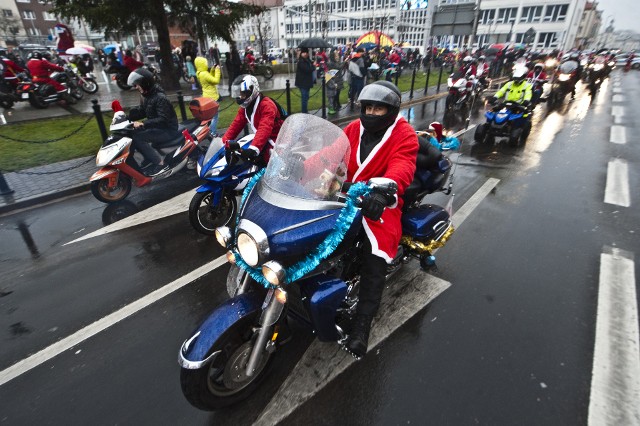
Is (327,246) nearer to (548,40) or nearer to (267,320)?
(267,320)

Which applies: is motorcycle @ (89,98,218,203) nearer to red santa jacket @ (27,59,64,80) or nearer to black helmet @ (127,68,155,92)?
black helmet @ (127,68,155,92)

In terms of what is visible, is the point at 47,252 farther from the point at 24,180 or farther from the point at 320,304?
the point at 320,304

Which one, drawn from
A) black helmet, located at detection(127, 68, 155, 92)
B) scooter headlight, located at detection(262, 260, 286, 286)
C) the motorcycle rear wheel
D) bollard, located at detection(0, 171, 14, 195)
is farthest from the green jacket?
bollard, located at detection(0, 171, 14, 195)

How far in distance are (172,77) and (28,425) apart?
17170 mm

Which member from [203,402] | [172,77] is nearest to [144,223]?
[203,402]

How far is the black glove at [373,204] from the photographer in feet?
6.86

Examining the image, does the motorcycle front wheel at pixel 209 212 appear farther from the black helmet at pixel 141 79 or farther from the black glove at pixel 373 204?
the black glove at pixel 373 204

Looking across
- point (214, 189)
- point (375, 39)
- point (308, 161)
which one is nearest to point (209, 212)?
point (214, 189)

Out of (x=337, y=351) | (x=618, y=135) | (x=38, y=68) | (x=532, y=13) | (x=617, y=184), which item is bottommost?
(x=618, y=135)

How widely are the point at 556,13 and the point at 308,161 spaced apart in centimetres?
7137

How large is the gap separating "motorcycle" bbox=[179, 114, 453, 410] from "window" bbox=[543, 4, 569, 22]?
2779 inches

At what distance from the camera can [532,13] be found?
185ft

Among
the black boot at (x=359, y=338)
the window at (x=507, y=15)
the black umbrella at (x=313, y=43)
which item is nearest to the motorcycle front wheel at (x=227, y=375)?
the black boot at (x=359, y=338)

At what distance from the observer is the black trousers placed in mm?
2633
